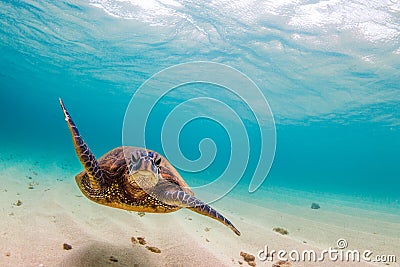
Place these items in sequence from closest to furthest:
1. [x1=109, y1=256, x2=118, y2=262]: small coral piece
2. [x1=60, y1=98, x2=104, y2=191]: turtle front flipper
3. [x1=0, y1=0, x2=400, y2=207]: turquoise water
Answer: [x1=60, y1=98, x2=104, y2=191]: turtle front flipper
[x1=109, y1=256, x2=118, y2=262]: small coral piece
[x1=0, y1=0, x2=400, y2=207]: turquoise water

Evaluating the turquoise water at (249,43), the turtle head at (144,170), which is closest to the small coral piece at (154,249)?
the turtle head at (144,170)

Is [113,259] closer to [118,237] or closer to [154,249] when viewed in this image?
[154,249]

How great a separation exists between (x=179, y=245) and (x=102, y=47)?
81.4 ft

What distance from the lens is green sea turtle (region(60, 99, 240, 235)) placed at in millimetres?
3537

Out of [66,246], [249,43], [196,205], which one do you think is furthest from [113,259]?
[249,43]

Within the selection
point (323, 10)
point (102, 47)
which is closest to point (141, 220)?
point (323, 10)

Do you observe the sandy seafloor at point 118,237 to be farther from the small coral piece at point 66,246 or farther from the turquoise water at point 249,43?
the turquoise water at point 249,43

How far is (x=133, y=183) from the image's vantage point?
4238 mm

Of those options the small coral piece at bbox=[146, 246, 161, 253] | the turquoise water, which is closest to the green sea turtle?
the small coral piece at bbox=[146, 246, 161, 253]

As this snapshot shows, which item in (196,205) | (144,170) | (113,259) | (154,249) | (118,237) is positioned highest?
(144,170)

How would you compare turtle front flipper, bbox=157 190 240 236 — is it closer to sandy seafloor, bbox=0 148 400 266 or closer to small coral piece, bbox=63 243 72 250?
sandy seafloor, bbox=0 148 400 266

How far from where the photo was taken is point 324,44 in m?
17.8

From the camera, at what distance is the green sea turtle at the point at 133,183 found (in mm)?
3537

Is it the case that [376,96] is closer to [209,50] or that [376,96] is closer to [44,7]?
[209,50]
